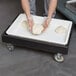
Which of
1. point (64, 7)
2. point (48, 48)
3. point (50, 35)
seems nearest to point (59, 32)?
point (50, 35)

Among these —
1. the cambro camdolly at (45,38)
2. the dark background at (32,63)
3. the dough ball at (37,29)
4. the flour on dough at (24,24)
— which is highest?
the dough ball at (37,29)

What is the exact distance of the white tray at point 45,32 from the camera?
4.46 feet

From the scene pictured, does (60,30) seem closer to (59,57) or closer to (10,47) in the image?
(59,57)

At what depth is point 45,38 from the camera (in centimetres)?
137

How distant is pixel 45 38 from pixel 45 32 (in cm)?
10

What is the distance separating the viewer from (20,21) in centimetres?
156

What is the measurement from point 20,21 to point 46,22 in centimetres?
26

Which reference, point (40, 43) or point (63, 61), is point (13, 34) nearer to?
point (40, 43)

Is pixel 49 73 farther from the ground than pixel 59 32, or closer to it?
closer to it

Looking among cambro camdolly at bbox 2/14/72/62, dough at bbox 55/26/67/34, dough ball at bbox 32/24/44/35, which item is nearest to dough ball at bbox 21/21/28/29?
cambro camdolly at bbox 2/14/72/62

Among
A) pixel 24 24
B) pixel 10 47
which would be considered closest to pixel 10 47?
pixel 10 47

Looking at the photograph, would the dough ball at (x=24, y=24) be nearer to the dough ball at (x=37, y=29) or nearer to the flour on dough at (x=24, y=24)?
the flour on dough at (x=24, y=24)

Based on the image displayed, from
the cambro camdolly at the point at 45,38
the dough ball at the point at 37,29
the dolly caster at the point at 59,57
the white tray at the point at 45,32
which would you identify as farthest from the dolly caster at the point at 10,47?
the dolly caster at the point at 59,57

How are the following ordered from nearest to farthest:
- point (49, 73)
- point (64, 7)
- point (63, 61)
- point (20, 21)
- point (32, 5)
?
point (49, 73) → point (63, 61) → point (20, 21) → point (32, 5) → point (64, 7)
